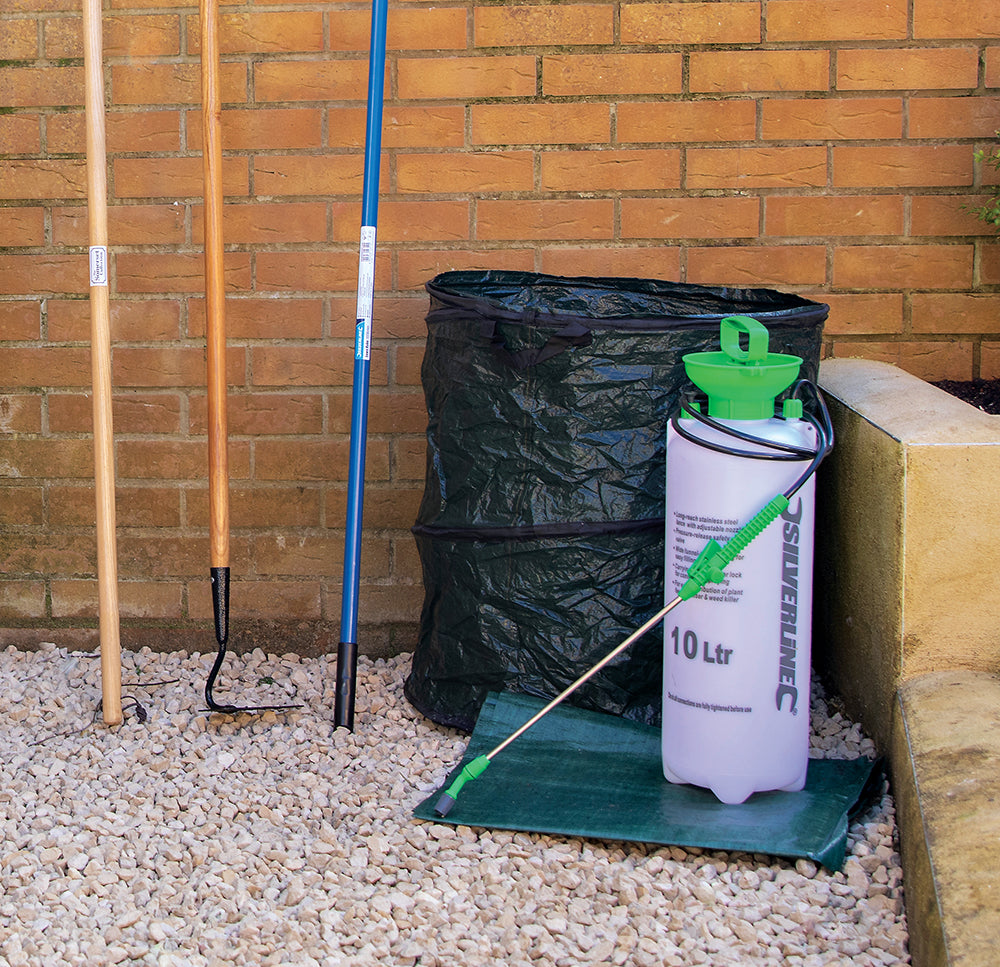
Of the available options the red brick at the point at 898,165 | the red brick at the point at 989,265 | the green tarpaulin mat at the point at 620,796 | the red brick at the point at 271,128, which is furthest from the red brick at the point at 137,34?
the red brick at the point at 989,265

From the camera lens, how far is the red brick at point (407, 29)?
228 cm

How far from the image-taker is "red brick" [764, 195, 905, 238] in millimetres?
2293

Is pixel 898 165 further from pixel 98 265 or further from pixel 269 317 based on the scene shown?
pixel 98 265

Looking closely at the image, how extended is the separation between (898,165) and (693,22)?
1.67 ft

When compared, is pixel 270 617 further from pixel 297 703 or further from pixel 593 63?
pixel 593 63

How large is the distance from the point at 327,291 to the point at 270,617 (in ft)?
2.40

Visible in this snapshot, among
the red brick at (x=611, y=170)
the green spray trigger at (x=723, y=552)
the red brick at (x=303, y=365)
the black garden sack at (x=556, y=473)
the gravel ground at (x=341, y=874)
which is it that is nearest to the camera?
the gravel ground at (x=341, y=874)

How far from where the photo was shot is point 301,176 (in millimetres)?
2350

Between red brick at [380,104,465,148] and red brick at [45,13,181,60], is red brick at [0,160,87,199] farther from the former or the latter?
red brick at [380,104,465,148]

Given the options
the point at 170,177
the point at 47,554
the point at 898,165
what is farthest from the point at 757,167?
the point at 47,554

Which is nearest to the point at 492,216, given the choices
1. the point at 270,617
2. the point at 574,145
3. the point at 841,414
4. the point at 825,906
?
the point at 574,145

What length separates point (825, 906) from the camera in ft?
4.89

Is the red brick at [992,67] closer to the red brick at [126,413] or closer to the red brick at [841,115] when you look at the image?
the red brick at [841,115]

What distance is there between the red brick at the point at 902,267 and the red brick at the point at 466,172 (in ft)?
2.20
